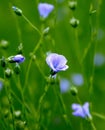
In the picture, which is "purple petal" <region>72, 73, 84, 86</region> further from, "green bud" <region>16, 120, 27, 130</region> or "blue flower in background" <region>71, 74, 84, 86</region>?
"green bud" <region>16, 120, 27, 130</region>

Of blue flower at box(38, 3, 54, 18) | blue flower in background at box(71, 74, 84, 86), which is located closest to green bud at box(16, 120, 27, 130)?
blue flower at box(38, 3, 54, 18)

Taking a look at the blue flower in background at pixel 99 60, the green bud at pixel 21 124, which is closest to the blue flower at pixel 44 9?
the green bud at pixel 21 124

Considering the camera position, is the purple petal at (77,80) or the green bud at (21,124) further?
the purple petal at (77,80)

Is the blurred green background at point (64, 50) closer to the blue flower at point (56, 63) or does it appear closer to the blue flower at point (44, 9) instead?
the blue flower at point (44, 9)

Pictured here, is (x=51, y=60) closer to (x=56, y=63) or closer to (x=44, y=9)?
(x=56, y=63)

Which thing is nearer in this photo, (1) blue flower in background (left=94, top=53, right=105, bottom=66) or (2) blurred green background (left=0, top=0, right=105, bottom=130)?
(2) blurred green background (left=0, top=0, right=105, bottom=130)

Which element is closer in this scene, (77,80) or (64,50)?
(77,80)

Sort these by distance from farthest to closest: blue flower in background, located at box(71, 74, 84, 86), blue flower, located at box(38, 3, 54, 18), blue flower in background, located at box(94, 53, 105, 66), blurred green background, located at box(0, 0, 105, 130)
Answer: blue flower in background, located at box(94, 53, 105, 66), blue flower in background, located at box(71, 74, 84, 86), blurred green background, located at box(0, 0, 105, 130), blue flower, located at box(38, 3, 54, 18)

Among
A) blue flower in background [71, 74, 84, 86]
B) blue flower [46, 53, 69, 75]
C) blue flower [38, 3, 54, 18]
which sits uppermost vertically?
blue flower [38, 3, 54, 18]

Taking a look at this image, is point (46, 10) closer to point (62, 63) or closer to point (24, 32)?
point (62, 63)

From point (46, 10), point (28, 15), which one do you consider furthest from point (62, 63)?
point (28, 15)

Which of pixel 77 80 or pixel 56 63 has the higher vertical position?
pixel 56 63

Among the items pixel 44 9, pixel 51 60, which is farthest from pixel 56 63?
pixel 44 9
